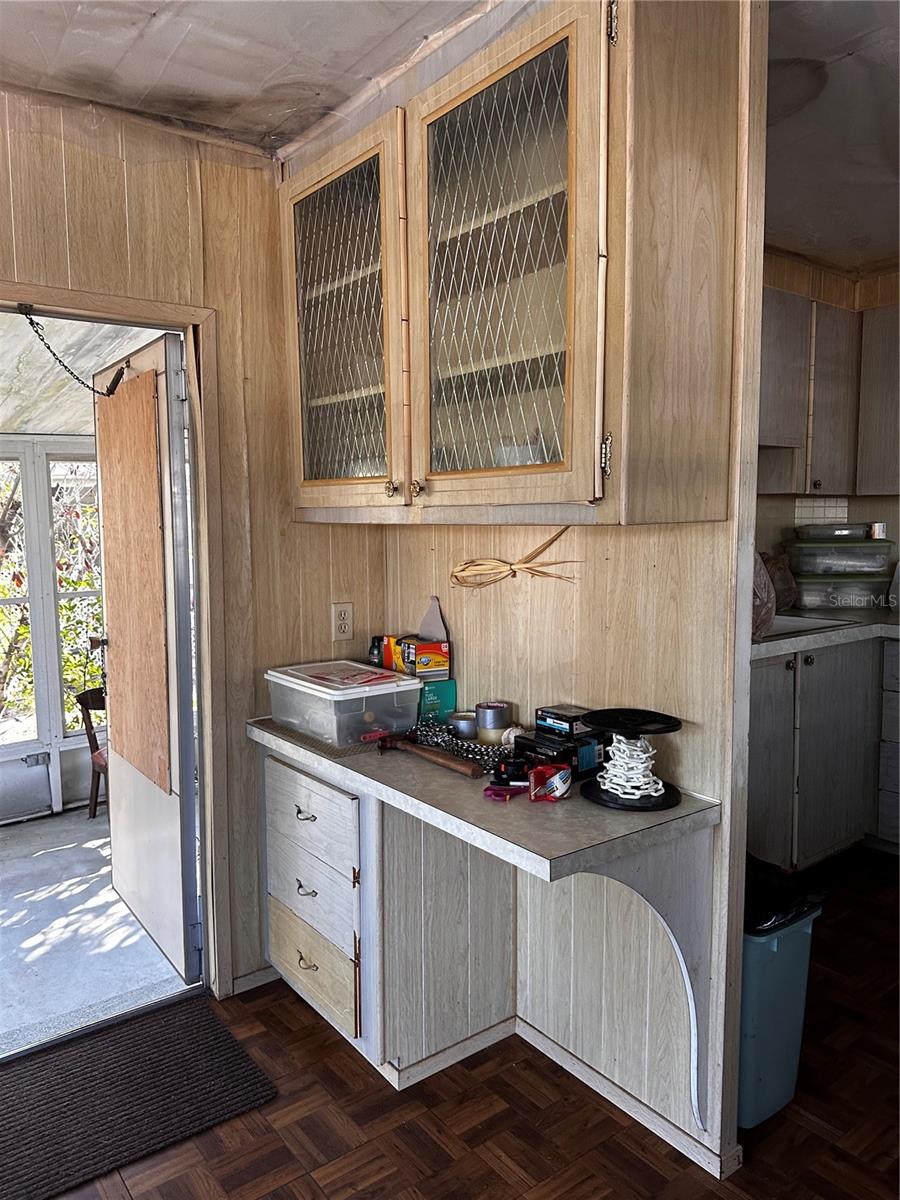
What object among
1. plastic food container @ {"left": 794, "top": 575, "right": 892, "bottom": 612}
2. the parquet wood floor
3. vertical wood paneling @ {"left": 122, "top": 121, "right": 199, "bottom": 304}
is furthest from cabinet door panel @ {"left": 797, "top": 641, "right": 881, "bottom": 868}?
vertical wood paneling @ {"left": 122, "top": 121, "right": 199, "bottom": 304}

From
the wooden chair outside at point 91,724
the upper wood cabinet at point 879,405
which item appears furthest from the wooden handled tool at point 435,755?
the upper wood cabinet at point 879,405

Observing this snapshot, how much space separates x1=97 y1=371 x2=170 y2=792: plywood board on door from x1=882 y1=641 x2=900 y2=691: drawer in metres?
2.78

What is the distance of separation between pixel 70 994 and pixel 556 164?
8.58 ft

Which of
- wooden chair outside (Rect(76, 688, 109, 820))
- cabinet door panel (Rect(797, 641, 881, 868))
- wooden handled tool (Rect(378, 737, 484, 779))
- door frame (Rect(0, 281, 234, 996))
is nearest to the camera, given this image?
wooden handled tool (Rect(378, 737, 484, 779))

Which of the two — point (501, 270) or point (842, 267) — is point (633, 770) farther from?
point (842, 267)

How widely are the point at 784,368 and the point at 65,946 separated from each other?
11.1 ft

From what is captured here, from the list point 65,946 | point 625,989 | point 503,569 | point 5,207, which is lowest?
point 65,946

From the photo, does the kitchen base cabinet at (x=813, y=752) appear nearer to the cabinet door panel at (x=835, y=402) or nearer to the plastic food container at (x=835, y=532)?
the plastic food container at (x=835, y=532)

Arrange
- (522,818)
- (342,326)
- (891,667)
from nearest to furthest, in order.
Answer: (522,818) < (342,326) < (891,667)

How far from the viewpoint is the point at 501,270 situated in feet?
5.93

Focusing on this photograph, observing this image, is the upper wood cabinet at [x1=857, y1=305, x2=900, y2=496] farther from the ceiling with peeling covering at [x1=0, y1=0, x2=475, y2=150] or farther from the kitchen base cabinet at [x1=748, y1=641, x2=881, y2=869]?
the ceiling with peeling covering at [x1=0, y1=0, x2=475, y2=150]

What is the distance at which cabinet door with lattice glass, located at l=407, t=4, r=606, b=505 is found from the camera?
1599mm

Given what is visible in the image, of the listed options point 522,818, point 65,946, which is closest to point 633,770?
point 522,818

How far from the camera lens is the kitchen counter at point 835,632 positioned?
121 inches
